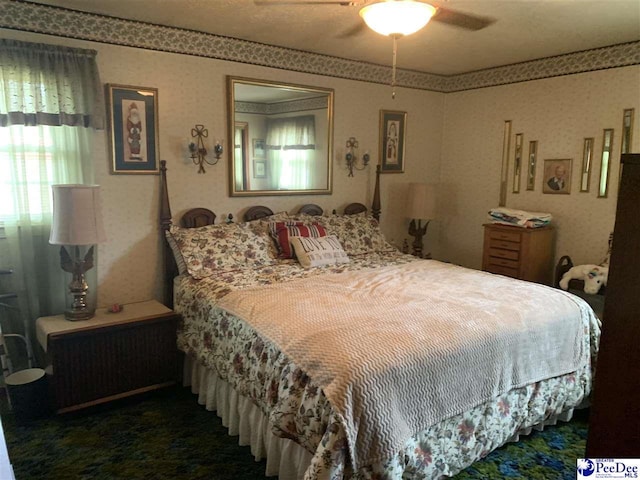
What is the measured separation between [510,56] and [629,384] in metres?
3.56

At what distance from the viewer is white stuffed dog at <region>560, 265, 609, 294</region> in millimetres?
3367

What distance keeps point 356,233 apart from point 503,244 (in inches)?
51.1

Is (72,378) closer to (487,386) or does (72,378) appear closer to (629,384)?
(487,386)

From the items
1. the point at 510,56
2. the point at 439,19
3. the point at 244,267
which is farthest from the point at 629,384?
the point at 510,56

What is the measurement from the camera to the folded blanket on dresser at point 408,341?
1708mm

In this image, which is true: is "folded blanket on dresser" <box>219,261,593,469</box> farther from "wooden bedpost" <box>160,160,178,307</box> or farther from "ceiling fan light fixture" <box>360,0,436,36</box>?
"ceiling fan light fixture" <box>360,0,436,36</box>

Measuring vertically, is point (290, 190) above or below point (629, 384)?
above

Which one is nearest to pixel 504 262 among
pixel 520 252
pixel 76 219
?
pixel 520 252

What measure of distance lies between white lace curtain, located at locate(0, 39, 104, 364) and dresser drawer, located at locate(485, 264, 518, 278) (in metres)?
3.28

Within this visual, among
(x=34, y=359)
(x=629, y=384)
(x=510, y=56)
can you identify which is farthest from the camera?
(x=510, y=56)

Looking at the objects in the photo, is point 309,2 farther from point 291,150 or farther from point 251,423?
point 251,423

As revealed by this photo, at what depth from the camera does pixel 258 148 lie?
3.64 metres

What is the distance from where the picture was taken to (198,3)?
8.71 ft

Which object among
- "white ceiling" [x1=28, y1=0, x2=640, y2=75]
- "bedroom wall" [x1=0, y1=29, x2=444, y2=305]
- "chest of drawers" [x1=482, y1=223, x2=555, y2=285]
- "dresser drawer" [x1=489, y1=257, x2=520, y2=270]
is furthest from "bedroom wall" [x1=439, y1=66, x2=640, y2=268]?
"bedroom wall" [x1=0, y1=29, x2=444, y2=305]
